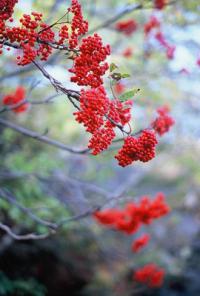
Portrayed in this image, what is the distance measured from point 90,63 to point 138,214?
3.21 metres

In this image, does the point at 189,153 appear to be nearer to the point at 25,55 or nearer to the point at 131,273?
the point at 131,273

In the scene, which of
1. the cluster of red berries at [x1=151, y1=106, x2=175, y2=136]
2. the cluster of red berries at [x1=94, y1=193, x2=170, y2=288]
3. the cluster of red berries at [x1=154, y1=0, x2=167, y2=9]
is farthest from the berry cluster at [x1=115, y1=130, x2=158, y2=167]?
the cluster of red berries at [x1=154, y1=0, x2=167, y2=9]

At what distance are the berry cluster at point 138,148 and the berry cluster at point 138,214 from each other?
276cm

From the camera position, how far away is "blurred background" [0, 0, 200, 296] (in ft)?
20.2

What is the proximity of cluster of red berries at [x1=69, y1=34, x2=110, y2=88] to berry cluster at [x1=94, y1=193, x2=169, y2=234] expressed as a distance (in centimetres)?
303

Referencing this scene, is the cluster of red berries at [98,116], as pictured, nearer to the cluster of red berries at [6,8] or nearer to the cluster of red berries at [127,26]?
the cluster of red berries at [6,8]

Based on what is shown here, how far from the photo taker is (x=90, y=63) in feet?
6.43

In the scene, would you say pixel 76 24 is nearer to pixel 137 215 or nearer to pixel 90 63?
pixel 90 63

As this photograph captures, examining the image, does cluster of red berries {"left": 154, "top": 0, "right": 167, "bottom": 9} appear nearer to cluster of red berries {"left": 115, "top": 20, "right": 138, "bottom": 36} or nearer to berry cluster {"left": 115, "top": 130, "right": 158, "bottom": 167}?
cluster of red berries {"left": 115, "top": 20, "right": 138, "bottom": 36}

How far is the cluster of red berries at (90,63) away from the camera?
1932 millimetres

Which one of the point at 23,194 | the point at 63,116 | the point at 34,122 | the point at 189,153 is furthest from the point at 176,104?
the point at 23,194

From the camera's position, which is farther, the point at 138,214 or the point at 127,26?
the point at 127,26

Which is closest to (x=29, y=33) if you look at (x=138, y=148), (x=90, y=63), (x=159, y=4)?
(x=90, y=63)

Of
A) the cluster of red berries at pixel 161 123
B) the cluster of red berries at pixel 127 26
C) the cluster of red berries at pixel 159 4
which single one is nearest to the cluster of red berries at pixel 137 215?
the cluster of red berries at pixel 161 123
